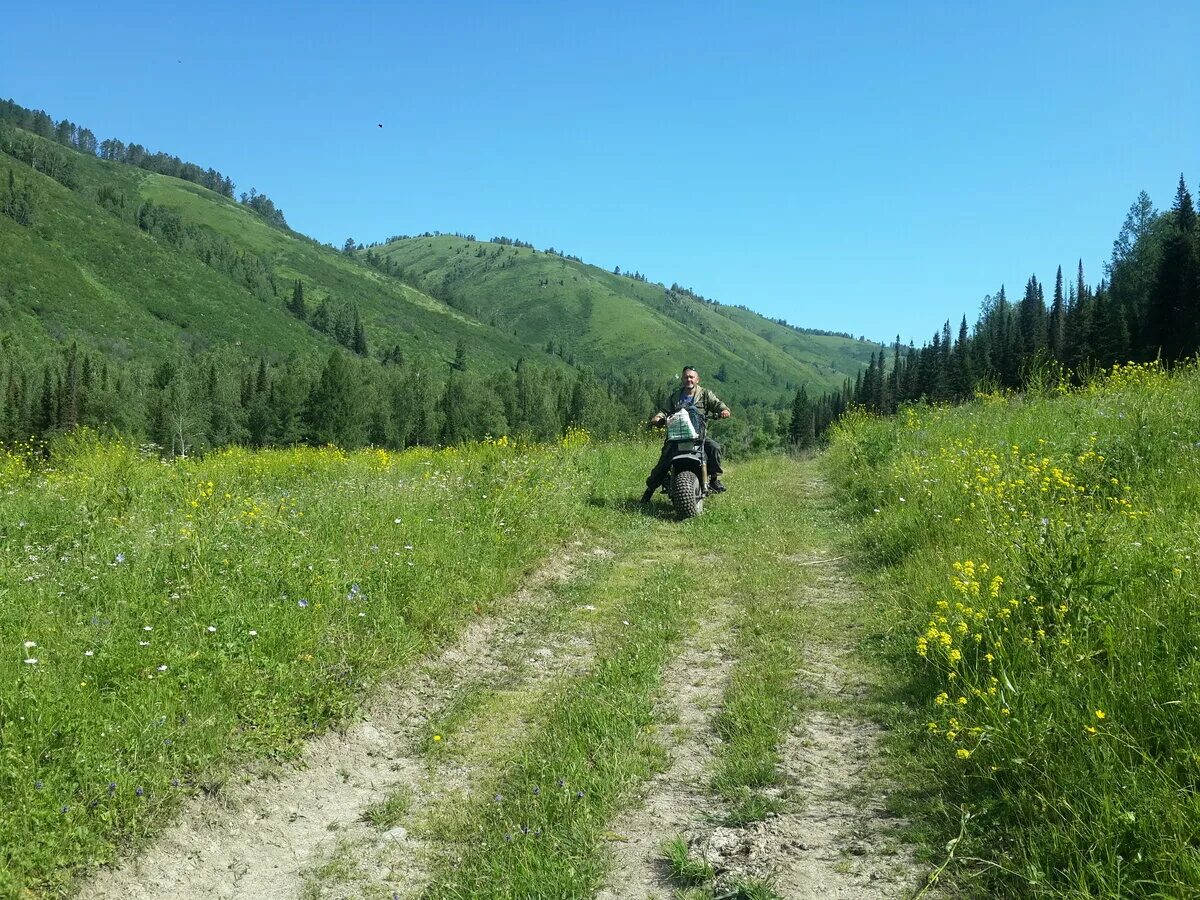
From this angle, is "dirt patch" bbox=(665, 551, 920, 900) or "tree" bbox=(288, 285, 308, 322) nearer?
"dirt patch" bbox=(665, 551, 920, 900)

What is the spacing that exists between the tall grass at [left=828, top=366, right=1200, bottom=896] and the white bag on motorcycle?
4.58 m

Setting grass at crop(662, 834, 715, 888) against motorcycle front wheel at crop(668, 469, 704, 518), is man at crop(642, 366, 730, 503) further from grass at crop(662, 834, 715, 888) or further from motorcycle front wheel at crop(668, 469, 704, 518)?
grass at crop(662, 834, 715, 888)

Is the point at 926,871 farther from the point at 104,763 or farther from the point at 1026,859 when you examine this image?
the point at 104,763

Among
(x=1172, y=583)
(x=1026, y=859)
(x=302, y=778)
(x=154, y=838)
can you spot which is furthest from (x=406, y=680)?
(x=1172, y=583)

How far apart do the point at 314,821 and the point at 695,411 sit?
32.1 feet

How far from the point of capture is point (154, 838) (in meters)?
3.54

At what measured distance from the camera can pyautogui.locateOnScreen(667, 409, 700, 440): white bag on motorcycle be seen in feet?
39.8

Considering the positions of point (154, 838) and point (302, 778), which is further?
point (302, 778)

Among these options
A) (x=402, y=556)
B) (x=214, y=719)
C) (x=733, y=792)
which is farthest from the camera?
(x=402, y=556)

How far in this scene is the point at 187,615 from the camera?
5102 mm

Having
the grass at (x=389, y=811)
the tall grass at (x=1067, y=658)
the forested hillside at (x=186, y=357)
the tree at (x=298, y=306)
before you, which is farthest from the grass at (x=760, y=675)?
the tree at (x=298, y=306)

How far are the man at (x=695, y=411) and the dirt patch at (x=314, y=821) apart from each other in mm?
7133

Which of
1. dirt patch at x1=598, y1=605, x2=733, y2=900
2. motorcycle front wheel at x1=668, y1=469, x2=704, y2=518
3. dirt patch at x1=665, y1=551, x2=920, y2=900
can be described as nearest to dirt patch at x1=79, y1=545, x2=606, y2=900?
A: dirt patch at x1=598, y1=605, x2=733, y2=900

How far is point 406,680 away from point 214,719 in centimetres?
151
